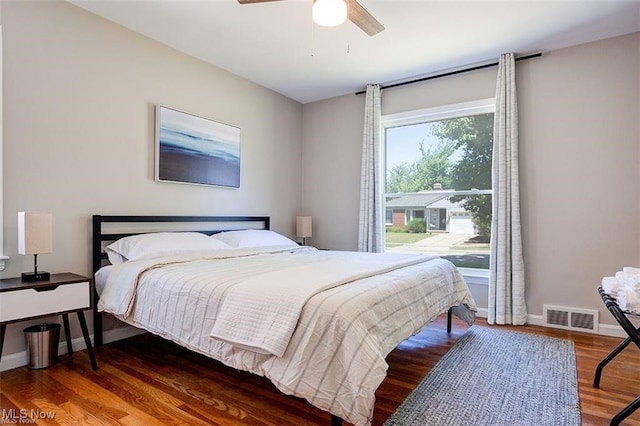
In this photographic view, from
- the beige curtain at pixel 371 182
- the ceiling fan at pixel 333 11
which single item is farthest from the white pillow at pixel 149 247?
the beige curtain at pixel 371 182

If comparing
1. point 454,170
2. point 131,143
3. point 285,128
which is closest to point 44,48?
point 131,143

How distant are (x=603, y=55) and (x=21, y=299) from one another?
4.94 metres

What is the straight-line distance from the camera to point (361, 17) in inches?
93.8

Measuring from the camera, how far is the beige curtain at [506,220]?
3.52 m

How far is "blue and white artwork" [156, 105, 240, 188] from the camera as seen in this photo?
3381 millimetres

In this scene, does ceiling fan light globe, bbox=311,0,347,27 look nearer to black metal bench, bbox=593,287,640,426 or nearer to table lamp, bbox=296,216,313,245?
black metal bench, bbox=593,287,640,426

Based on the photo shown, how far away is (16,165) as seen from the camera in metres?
2.48

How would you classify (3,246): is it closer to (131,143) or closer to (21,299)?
(21,299)

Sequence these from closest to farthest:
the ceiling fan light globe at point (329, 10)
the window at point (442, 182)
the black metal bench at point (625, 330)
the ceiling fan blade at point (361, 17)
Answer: the black metal bench at point (625, 330), the ceiling fan light globe at point (329, 10), the ceiling fan blade at point (361, 17), the window at point (442, 182)

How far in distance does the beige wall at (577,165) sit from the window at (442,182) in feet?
1.08

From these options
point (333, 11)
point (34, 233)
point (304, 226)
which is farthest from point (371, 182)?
point (34, 233)

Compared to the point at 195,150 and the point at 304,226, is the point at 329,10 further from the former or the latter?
the point at 304,226

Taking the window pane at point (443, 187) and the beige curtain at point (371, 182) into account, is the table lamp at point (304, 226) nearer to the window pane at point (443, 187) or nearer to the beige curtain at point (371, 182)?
the beige curtain at point (371, 182)

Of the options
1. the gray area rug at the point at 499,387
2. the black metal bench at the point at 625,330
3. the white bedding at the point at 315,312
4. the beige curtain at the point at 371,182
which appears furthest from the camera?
the beige curtain at the point at 371,182
